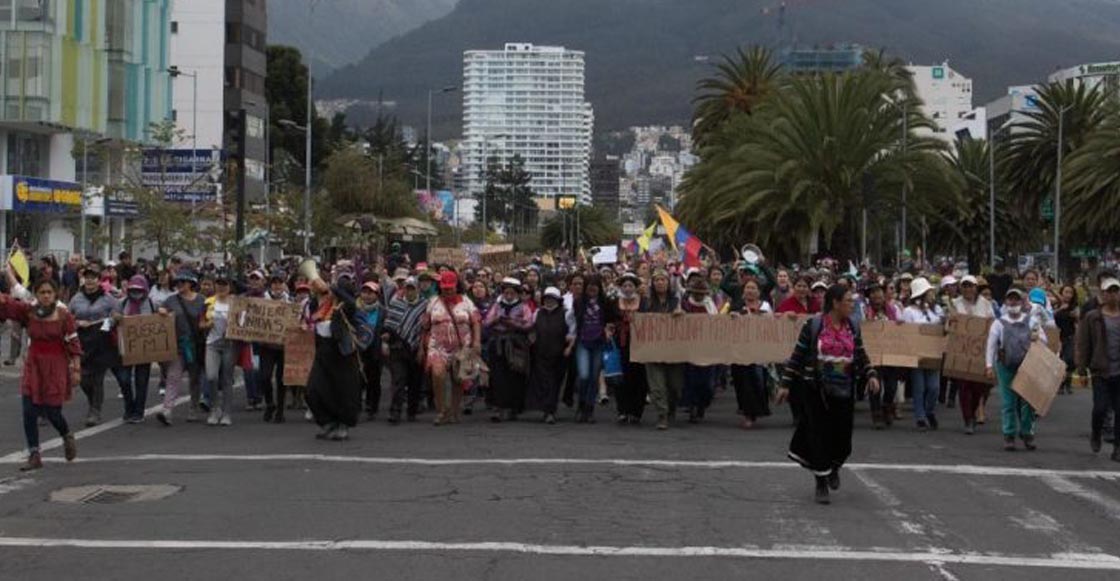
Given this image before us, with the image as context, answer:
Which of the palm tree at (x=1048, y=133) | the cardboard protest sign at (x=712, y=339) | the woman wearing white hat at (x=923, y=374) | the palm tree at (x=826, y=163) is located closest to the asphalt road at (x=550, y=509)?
the woman wearing white hat at (x=923, y=374)

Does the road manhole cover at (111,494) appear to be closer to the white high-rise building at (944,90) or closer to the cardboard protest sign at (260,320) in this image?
the cardboard protest sign at (260,320)

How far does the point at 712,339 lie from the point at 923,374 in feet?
8.48

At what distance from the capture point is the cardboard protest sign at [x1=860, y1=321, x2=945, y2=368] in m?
17.0

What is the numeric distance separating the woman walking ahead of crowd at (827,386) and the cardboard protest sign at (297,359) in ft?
23.2

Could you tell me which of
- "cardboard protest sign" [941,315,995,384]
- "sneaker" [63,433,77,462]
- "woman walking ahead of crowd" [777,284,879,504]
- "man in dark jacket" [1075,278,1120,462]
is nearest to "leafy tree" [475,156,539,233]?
"cardboard protest sign" [941,315,995,384]

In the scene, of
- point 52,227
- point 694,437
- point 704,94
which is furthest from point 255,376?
point 704,94

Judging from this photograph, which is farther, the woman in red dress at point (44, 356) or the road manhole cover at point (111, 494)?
the woman in red dress at point (44, 356)

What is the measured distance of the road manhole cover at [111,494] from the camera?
1133 centimetres

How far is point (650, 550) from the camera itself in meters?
9.42

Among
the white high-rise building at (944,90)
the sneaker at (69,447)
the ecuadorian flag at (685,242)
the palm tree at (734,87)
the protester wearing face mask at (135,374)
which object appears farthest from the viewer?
the white high-rise building at (944,90)

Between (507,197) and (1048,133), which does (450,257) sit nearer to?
(1048,133)

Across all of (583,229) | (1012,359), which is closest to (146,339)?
(1012,359)

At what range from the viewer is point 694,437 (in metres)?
15.7

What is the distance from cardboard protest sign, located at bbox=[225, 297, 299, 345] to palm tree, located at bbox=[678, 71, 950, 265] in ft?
85.9
